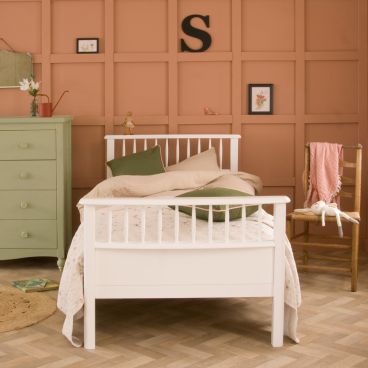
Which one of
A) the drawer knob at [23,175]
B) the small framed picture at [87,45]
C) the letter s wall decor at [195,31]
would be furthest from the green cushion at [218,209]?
the small framed picture at [87,45]

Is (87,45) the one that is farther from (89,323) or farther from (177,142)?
(89,323)

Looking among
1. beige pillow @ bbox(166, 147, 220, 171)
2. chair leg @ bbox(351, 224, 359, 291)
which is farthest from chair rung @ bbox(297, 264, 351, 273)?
beige pillow @ bbox(166, 147, 220, 171)

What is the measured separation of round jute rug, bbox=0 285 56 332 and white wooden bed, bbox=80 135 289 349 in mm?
604

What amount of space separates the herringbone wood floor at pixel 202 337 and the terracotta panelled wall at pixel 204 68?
5.59 ft

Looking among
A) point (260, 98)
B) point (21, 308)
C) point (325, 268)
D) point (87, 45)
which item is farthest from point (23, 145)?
point (325, 268)

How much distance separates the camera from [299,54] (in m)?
5.80

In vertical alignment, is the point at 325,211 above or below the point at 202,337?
above

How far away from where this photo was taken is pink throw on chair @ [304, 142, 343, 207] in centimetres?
518

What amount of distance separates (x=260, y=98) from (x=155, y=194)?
150cm

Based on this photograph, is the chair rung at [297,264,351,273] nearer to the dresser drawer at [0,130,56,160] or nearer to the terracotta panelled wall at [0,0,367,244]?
the terracotta panelled wall at [0,0,367,244]

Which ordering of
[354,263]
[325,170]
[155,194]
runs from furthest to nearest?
[325,170], [155,194], [354,263]

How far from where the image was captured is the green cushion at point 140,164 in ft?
17.5

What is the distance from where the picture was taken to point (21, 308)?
13.8 feet

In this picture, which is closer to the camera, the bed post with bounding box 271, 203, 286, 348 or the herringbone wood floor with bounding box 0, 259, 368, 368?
the herringbone wood floor with bounding box 0, 259, 368, 368
